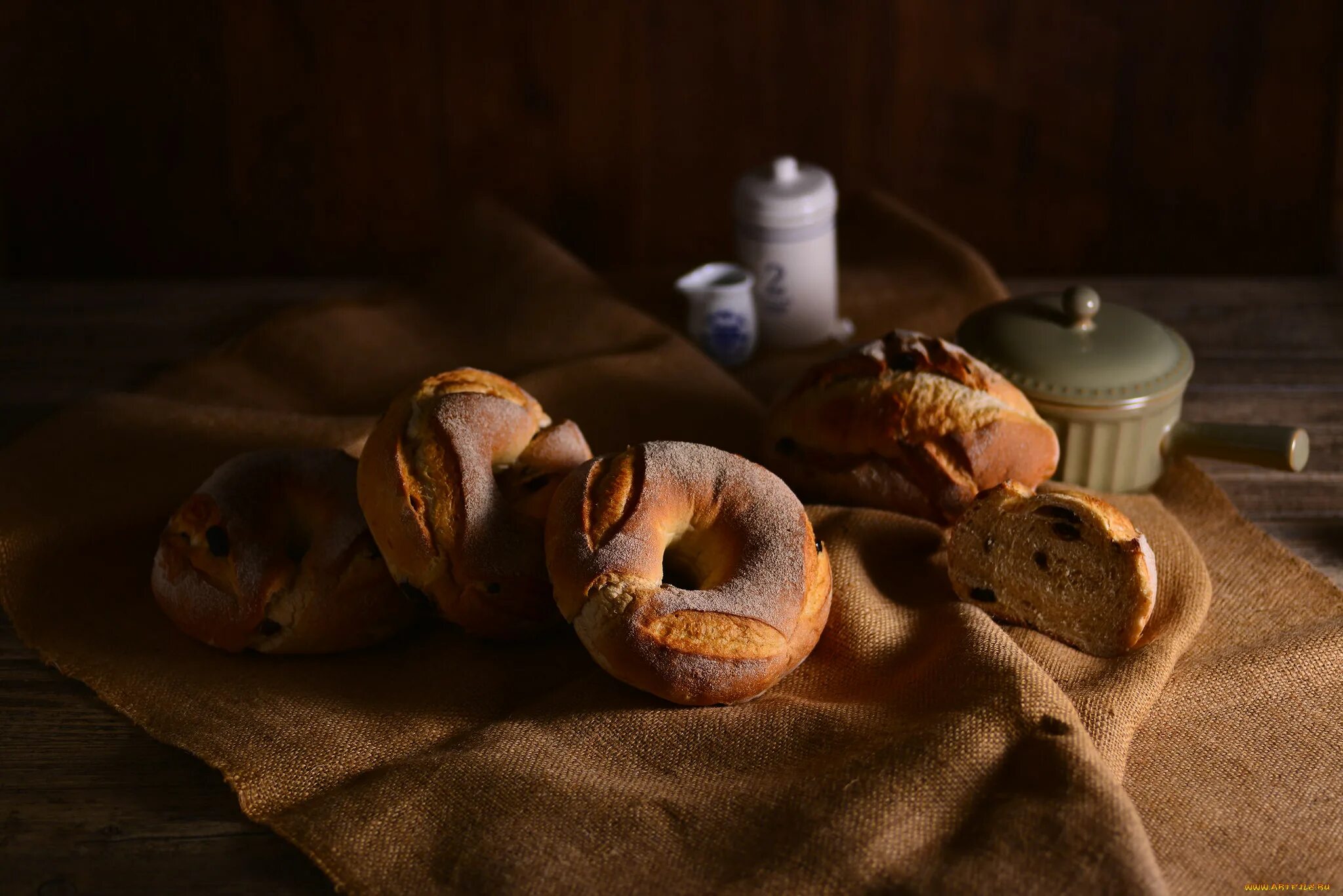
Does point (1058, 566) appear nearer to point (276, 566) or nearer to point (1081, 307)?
point (1081, 307)

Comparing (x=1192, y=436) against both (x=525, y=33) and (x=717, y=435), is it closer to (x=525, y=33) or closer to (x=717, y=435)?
(x=717, y=435)

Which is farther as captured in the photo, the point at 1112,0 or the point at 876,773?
the point at 1112,0

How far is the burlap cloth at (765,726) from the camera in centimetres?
112

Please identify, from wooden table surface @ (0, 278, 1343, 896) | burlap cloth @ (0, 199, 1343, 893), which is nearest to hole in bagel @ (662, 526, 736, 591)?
burlap cloth @ (0, 199, 1343, 893)

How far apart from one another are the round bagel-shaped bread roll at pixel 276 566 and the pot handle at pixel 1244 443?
1029 millimetres

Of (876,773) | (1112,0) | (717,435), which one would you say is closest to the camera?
(876,773)

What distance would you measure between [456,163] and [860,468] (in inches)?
49.7

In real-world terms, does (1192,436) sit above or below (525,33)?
below

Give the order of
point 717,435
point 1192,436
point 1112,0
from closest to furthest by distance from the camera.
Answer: point 1192,436 → point 717,435 → point 1112,0

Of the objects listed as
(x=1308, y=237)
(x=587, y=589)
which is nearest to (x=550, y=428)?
(x=587, y=589)

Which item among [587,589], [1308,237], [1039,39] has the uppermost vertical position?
[1039,39]

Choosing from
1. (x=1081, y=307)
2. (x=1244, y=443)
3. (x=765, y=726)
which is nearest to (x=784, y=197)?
(x=1081, y=307)

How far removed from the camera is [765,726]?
1.27 meters

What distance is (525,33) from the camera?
239cm
